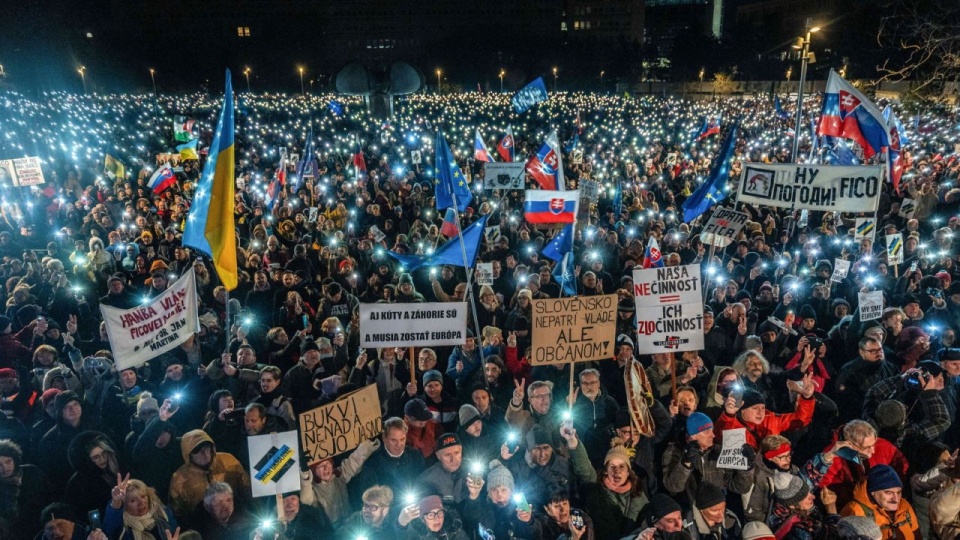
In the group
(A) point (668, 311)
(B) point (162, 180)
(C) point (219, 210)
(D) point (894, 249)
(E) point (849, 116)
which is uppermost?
(E) point (849, 116)

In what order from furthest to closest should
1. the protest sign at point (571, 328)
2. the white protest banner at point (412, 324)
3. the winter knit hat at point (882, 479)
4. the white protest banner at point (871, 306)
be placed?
the white protest banner at point (871, 306) → the white protest banner at point (412, 324) → the protest sign at point (571, 328) → the winter knit hat at point (882, 479)

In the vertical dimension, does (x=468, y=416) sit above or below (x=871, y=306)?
below

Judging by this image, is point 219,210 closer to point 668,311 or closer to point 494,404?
point 494,404

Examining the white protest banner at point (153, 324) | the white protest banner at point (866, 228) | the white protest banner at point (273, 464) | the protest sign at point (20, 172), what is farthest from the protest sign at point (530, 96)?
the white protest banner at point (273, 464)

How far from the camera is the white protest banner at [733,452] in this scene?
14.0ft

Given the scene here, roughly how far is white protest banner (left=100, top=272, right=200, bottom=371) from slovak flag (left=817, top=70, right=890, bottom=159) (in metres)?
9.27

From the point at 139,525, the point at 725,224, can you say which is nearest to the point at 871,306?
the point at 725,224

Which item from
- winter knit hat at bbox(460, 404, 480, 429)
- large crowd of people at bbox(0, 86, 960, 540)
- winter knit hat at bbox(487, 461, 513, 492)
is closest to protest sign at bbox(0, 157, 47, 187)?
large crowd of people at bbox(0, 86, 960, 540)

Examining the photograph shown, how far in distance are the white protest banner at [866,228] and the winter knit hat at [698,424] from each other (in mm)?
7261

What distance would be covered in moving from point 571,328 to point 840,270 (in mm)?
5644

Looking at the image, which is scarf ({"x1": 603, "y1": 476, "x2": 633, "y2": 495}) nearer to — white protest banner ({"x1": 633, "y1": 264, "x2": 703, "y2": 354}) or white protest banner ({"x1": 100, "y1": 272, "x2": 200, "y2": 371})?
white protest banner ({"x1": 633, "y1": 264, "x2": 703, "y2": 354})

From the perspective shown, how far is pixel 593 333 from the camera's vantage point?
5371 mm

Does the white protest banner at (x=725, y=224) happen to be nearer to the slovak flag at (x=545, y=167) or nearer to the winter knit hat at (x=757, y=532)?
the slovak flag at (x=545, y=167)

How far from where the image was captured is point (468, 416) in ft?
16.0
